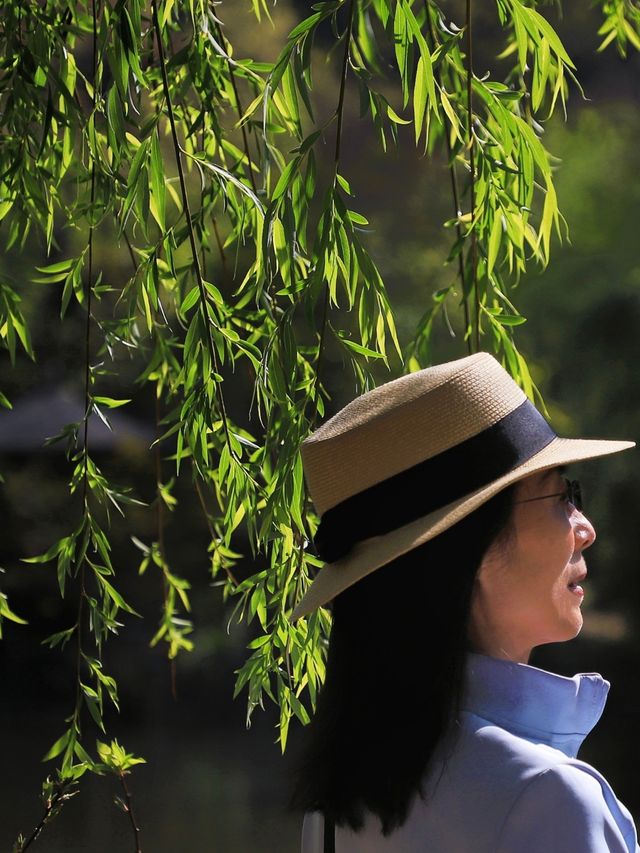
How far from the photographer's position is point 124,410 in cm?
479

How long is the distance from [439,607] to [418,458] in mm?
91

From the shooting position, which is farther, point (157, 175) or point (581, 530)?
point (157, 175)

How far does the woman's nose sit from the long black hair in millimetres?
62

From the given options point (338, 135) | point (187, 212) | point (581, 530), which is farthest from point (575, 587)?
point (187, 212)

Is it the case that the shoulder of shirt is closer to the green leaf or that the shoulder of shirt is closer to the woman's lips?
the woman's lips

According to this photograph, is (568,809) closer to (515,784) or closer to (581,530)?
(515,784)

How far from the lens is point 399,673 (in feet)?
2.45

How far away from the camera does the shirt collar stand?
0.72 m

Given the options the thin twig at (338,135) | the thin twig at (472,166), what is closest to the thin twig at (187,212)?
the thin twig at (338,135)

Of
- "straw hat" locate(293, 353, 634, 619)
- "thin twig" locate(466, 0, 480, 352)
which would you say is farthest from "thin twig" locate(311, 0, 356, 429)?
"straw hat" locate(293, 353, 634, 619)

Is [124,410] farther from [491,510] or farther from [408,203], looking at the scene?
[491,510]

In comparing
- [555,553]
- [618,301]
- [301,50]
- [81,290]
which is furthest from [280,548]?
[618,301]

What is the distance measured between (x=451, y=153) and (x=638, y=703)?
411 cm

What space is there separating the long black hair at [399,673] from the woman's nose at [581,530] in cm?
6
